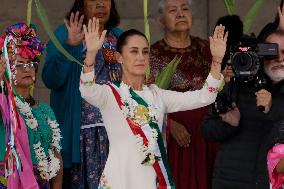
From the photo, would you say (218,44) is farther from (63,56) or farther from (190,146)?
(63,56)

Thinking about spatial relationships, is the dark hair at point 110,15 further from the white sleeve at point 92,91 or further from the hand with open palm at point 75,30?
the white sleeve at point 92,91

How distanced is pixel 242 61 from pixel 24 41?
42.5 inches

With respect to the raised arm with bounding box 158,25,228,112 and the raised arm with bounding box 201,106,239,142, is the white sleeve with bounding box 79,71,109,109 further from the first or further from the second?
the raised arm with bounding box 201,106,239,142

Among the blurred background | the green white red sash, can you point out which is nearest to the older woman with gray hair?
the green white red sash

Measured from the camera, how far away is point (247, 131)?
3863 mm

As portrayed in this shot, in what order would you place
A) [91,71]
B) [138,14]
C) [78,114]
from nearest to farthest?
[91,71]
[78,114]
[138,14]

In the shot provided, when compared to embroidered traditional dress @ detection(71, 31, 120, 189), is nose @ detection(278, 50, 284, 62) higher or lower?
higher

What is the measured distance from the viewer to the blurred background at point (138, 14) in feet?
18.9

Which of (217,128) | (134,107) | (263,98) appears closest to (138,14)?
(134,107)

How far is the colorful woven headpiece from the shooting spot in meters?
4.03

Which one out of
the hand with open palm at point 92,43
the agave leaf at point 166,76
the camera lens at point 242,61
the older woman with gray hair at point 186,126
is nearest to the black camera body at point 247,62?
the camera lens at point 242,61

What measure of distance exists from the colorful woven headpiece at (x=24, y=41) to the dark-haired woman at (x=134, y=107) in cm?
36

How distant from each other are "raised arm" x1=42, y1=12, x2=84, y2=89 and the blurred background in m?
1.16

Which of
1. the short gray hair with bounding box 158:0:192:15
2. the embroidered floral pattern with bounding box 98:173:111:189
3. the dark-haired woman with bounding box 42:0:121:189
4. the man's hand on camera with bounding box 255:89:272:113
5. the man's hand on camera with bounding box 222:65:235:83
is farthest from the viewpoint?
the short gray hair with bounding box 158:0:192:15
